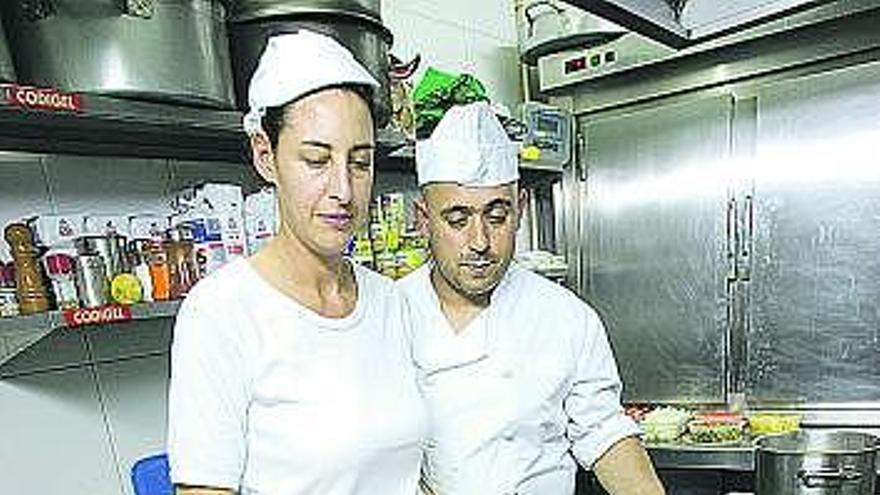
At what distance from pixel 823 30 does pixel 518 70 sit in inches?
43.1

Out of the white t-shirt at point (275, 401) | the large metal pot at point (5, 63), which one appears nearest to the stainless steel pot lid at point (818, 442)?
the white t-shirt at point (275, 401)

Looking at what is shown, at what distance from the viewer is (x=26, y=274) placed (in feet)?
4.09

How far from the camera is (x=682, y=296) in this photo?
8.46 ft

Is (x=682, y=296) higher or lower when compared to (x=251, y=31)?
lower

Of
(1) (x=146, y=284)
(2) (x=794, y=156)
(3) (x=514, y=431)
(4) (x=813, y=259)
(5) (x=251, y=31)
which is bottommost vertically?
(3) (x=514, y=431)

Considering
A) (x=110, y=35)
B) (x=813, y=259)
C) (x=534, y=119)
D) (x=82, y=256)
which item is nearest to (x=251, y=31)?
(x=110, y=35)

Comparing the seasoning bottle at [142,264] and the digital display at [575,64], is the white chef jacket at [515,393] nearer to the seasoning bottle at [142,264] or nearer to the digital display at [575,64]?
the seasoning bottle at [142,264]

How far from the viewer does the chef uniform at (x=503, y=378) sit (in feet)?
4.62

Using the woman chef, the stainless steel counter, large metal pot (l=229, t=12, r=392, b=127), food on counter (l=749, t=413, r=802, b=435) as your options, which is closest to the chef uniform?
large metal pot (l=229, t=12, r=392, b=127)

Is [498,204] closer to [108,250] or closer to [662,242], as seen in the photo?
[108,250]

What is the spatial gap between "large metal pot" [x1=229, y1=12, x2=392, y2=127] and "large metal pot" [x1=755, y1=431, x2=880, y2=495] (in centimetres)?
124

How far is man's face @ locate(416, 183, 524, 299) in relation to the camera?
4.61 feet

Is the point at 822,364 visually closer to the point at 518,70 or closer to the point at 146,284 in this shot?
the point at 518,70

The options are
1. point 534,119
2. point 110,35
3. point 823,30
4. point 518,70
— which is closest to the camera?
point 110,35
